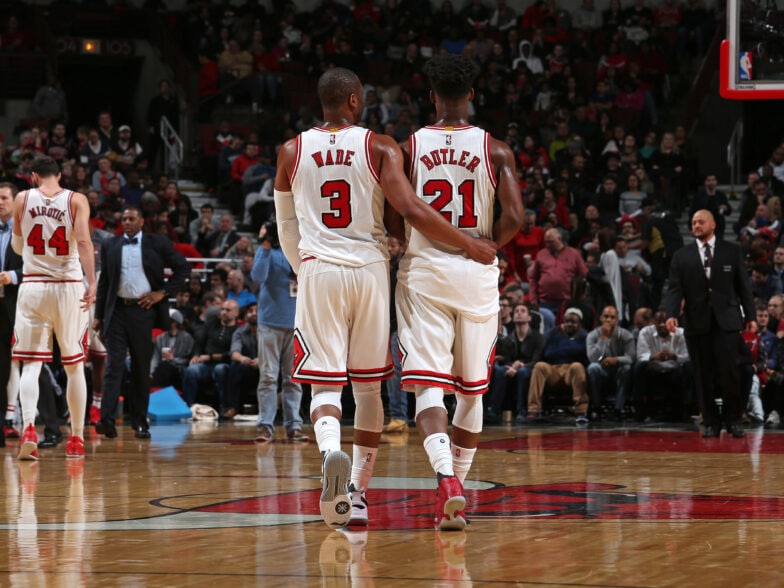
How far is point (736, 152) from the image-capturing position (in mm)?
22234

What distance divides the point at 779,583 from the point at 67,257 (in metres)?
6.70

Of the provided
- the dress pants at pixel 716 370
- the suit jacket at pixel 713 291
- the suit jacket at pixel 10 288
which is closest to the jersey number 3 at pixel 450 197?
the suit jacket at pixel 10 288

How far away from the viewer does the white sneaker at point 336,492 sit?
5387 millimetres

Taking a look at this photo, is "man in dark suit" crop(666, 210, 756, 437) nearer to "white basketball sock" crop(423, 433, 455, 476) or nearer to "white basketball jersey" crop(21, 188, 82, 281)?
"white basketball jersey" crop(21, 188, 82, 281)

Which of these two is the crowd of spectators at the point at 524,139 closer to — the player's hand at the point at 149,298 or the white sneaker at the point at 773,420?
the white sneaker at the point at 773,420

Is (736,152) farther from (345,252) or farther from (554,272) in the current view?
(345,252)

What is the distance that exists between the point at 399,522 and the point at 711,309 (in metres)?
6.39

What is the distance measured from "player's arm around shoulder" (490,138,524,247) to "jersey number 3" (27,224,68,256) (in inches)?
182

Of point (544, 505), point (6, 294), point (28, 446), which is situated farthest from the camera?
point (6, 294)

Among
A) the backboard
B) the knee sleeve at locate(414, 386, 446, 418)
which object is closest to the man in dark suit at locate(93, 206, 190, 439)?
the backboard

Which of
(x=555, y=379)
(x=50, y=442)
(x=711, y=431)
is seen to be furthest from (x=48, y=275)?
(x=555, y=379)

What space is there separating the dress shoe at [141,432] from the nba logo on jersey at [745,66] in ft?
19.8

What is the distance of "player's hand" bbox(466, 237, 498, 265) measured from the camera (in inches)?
230

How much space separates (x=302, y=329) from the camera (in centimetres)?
594
